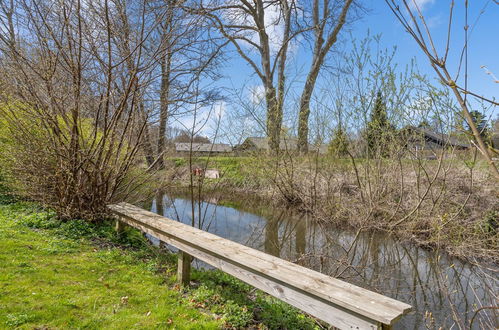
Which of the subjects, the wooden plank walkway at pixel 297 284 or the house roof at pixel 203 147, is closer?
the wooden plank walkway at pixel 297 284

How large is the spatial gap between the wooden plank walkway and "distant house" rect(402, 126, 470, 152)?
4.11 m

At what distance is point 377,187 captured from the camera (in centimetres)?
670

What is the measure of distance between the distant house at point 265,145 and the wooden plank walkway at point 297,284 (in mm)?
4763

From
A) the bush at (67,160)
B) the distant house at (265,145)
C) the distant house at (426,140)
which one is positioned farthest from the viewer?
the distant house at (265,145)

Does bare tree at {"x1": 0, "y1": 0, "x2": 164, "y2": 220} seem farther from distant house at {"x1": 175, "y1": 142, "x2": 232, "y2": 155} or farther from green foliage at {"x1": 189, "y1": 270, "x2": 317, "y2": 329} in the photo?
green foliage at {"x1": 189, "y1": 270, "x2": 317, "y2": 329}

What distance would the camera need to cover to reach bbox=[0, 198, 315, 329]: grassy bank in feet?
7.98

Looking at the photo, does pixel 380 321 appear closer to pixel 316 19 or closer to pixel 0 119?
pixel 0 119

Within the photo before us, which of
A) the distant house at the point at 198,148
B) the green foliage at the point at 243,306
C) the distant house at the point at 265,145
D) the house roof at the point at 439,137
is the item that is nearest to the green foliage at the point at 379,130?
the house roof at the point at 439,137

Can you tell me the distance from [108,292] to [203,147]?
4.26 meters

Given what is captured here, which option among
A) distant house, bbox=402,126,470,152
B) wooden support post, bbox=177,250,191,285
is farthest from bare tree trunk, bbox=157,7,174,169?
distant house, bbox=402,126,470,152

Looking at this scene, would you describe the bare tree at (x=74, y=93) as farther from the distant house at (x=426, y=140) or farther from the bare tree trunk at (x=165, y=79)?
the distant house at (x=426, y=140)

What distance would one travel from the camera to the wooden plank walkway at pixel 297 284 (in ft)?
5.95

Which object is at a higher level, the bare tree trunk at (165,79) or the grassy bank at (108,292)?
the bare tree trunk at (165,79)

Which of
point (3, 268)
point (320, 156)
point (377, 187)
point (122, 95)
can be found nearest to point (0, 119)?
point (122, 95)
